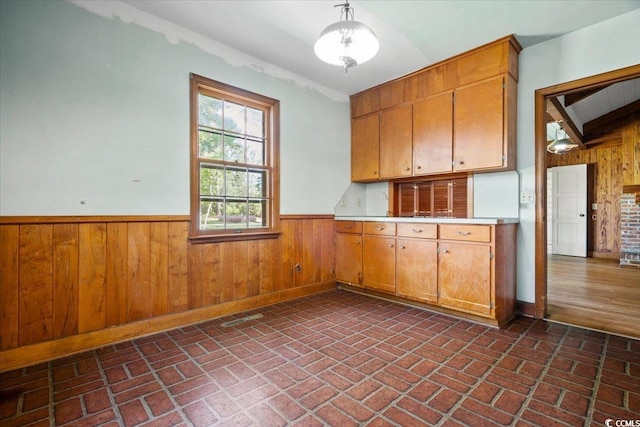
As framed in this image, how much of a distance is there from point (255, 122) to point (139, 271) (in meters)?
1.88

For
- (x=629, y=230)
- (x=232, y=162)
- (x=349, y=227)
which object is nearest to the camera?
(x=232, y=162)

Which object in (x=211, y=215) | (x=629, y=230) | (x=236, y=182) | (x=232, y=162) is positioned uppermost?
(x=232, y=162)

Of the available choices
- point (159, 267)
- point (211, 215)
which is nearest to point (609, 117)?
point (211, 215)

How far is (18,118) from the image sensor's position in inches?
80.3

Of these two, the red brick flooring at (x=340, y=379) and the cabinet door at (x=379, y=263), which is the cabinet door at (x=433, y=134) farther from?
the red brick flooring at (x=340, y=379)

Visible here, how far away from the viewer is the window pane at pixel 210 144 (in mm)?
2955

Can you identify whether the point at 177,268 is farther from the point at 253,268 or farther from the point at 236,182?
the point at 236,182

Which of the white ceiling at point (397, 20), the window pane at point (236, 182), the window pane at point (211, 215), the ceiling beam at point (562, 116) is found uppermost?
the white ceiling at point (397, 20)

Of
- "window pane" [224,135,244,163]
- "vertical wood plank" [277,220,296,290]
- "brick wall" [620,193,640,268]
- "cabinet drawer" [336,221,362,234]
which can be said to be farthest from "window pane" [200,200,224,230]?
"brick wall" [620,193,640,268]

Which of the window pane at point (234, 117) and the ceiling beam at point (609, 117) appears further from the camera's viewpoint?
the ceiling beam at point (609, 117)

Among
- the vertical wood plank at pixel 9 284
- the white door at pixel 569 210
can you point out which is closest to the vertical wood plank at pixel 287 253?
the vertical wood plank at pixel 9 284

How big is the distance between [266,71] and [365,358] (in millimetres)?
3005

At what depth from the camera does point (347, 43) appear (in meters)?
2.20

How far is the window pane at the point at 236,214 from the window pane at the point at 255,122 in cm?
78
